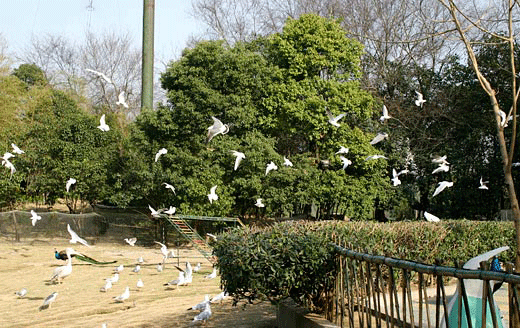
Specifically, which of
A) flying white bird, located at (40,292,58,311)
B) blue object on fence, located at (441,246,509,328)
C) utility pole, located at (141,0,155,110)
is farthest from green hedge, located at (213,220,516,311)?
utility pole, located at (141,0,155,110)

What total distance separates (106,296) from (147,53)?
12.4 meters

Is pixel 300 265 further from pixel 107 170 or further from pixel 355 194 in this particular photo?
pixel 107 170

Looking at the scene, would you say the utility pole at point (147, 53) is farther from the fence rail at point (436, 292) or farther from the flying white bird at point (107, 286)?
the fence rail at point (436, 292)

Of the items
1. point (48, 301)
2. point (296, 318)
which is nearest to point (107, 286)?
point (48, 301)

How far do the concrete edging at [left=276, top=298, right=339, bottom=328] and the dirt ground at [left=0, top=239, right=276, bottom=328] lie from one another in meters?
0.66

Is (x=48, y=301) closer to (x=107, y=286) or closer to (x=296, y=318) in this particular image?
(x=107, y=286)

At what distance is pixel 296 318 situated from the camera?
6867 millimetres

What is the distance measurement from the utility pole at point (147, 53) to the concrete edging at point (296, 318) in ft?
53.7

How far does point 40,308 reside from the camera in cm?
1104

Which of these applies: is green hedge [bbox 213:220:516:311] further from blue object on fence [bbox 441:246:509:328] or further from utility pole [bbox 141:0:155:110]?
utility pole [bbox 141:0:155:110]

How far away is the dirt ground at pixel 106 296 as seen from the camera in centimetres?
907

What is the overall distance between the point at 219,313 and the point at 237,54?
13663 millimetres

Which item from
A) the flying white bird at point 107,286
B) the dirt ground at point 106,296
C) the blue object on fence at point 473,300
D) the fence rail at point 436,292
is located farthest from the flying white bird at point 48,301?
the blue object on fence at point 473,300

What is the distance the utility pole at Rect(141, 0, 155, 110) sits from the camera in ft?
75.4
